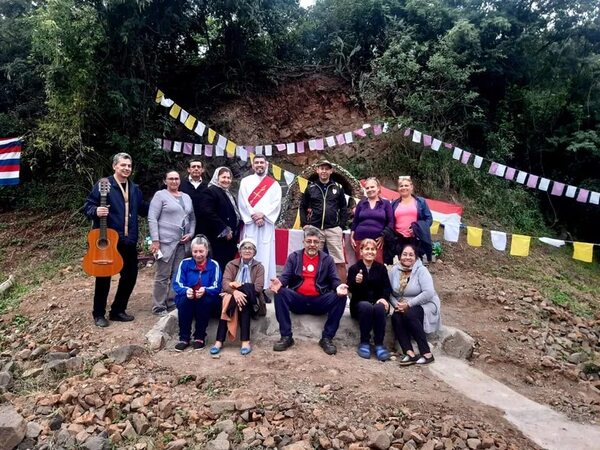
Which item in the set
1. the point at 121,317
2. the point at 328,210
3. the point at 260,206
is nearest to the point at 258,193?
the point at 260,206

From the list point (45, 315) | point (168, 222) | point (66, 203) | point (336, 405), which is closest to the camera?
point (336, 405)

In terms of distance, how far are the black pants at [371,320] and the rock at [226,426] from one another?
1.83 metres

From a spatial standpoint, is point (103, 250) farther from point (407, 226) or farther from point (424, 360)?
point (424, 360)

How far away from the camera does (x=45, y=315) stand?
6434 millimetres

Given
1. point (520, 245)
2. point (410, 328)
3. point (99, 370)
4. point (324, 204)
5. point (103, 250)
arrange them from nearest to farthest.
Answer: point (99, 370), point (410, 328), point (103, 250), point (324, 204), point (520, 245)

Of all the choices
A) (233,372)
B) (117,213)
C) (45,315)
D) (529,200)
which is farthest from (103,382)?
(529,200)

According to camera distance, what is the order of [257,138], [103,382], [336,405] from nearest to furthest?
[336,405]
[103,382]
[257,138]

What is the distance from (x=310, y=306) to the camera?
501 cm

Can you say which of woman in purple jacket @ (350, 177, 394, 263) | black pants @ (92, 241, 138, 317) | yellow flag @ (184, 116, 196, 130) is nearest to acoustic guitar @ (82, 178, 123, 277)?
black pants @ (92, 241, 138, 317)

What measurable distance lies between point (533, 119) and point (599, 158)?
1929mm

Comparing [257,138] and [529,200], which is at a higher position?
[257,138]

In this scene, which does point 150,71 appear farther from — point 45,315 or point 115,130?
point 45,315

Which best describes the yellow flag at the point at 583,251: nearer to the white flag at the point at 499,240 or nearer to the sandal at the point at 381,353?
the white flag at the point at 499,240

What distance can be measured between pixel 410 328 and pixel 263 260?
1.88 meters
